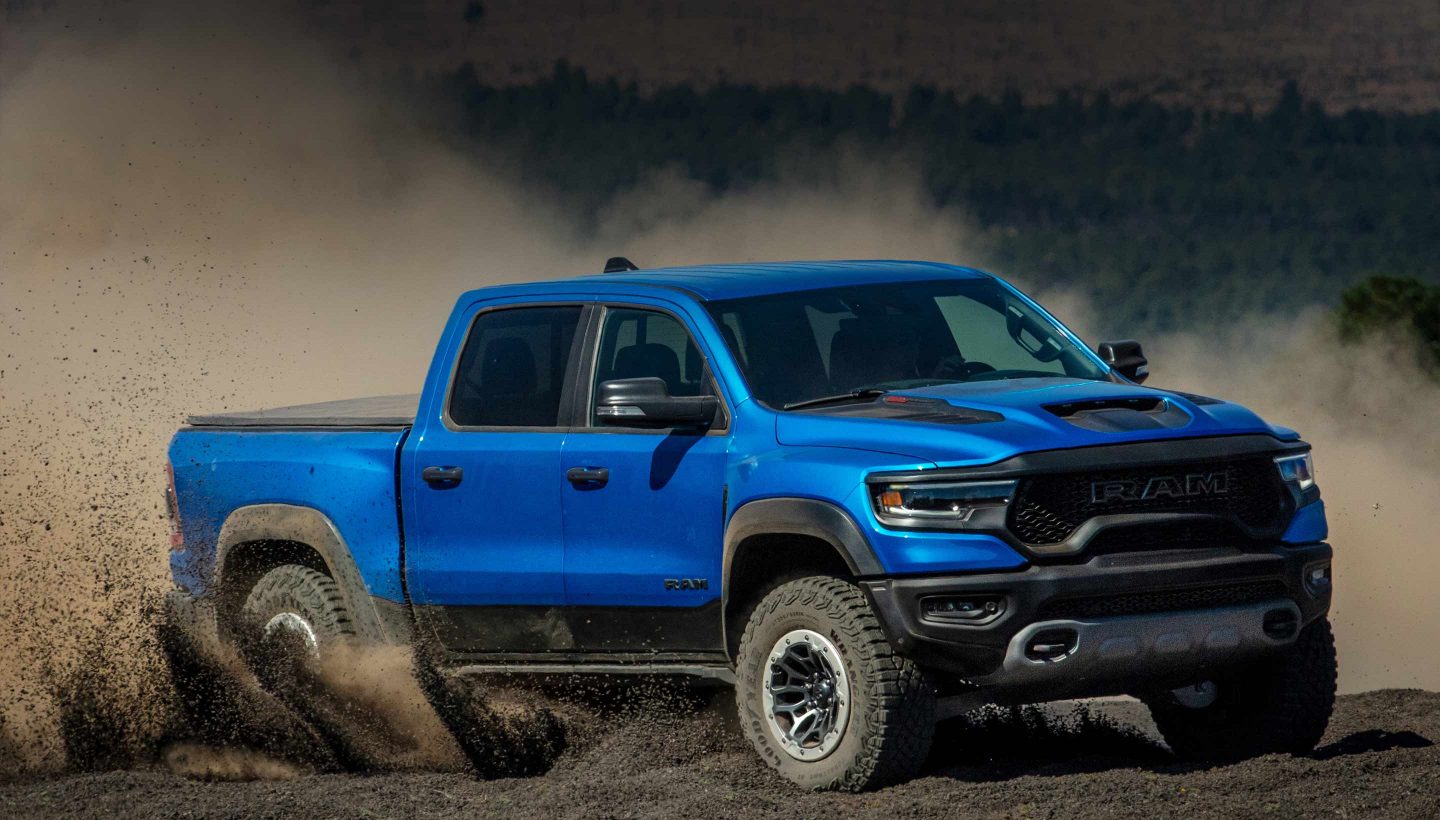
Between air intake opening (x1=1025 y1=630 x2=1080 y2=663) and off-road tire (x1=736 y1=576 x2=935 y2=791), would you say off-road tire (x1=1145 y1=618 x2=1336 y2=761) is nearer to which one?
air intake opening (x1=1025 y1=630 x2=1080 y2=663)

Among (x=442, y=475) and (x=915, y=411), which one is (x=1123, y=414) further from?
(x=442, y=475)

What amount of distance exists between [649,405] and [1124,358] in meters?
1.97

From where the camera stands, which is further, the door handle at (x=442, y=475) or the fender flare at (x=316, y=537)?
the fender flare at (x=316, y=537)

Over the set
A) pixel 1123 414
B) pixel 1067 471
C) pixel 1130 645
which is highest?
pixel 1123 414

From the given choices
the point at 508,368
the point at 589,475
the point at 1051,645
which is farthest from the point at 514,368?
the point at 1051,645

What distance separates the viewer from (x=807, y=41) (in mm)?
44375

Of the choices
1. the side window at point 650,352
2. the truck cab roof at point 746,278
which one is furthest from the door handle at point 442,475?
the truck cab roof at point 746,278

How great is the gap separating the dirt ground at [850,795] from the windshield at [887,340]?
139cm

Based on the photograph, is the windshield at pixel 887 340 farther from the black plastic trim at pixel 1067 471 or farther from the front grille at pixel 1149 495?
the front grille at pixel 1149 495

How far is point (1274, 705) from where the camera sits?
8266mm

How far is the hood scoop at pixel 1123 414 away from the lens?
7.70m

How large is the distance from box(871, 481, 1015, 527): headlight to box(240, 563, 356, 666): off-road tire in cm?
282

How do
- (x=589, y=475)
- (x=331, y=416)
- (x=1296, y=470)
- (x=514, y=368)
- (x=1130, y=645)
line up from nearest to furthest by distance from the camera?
(x=1130, y=645), (x=1296, y=470), (x=589, y=475), (x=514, y=368), (x=331, y=416)

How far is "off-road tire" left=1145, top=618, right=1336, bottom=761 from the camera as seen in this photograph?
8.20 meters
